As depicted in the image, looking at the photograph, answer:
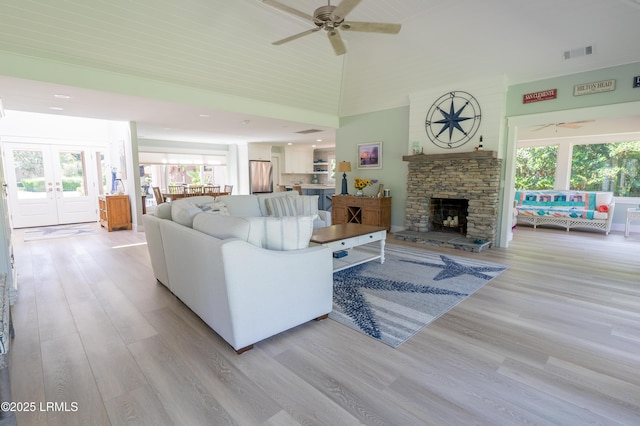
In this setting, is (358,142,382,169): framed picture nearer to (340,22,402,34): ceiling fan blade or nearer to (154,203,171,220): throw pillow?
(340,22,402,34): ceiling fan blade

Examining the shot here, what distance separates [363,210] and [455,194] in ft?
6.16

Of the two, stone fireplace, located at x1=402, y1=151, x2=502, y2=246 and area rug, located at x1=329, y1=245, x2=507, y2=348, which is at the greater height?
stone fireplace, located at x1=402, y1=151, x2=502, y2=246

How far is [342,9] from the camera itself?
292 centimetres

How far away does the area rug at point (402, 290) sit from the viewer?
259cm

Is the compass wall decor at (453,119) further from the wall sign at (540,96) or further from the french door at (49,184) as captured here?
the french door at (49,184)

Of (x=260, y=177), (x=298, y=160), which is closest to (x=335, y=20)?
(x=260, y=177)

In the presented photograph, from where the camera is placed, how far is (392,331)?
A: 2457mm

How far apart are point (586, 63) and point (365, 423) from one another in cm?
542

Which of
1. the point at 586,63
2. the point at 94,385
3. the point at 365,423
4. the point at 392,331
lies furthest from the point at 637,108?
the point at 94,385

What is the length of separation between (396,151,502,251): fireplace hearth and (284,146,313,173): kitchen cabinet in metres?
6.55

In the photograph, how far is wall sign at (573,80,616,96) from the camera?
13.8ft

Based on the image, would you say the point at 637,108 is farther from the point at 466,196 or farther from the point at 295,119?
the point at 295,119

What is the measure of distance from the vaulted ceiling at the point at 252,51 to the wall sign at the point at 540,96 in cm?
24

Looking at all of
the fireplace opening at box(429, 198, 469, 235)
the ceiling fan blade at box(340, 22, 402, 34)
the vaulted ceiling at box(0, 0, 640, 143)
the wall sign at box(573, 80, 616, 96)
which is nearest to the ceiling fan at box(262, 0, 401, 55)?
the ceiling fan blade at box(340, 22, 402, 34)
